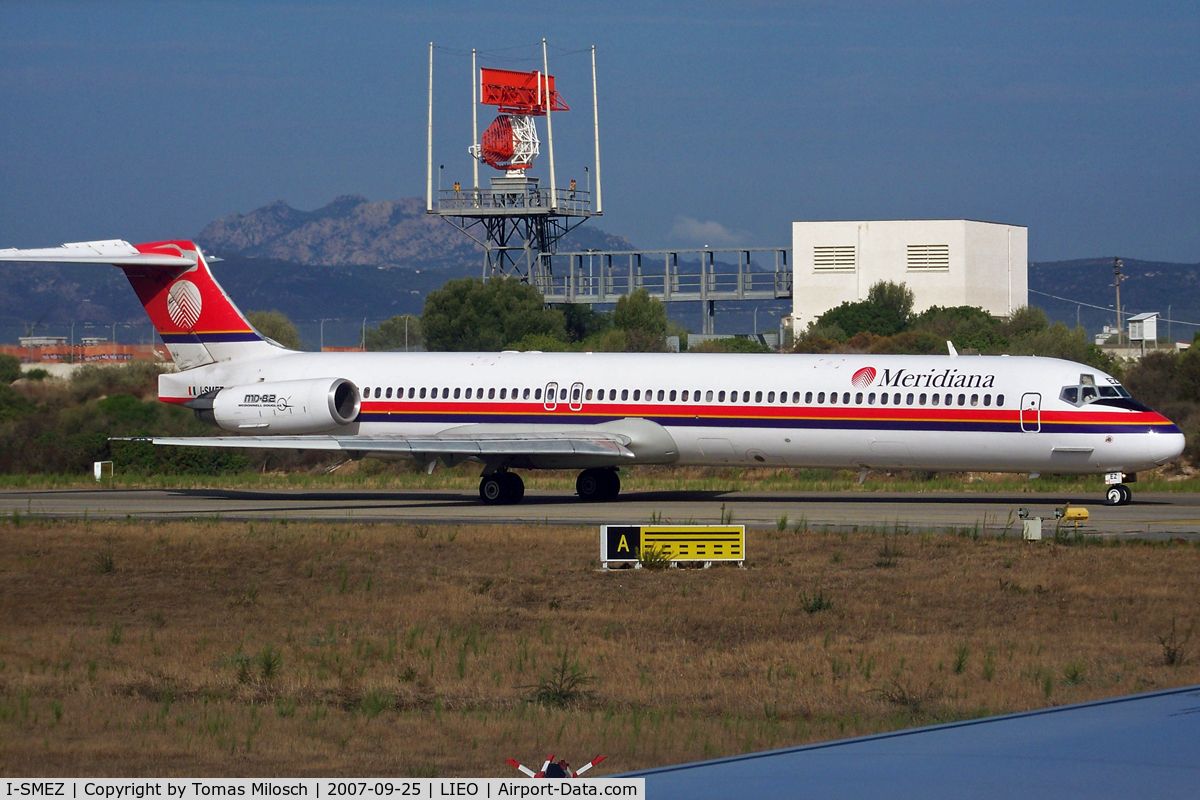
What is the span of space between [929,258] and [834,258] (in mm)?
5857

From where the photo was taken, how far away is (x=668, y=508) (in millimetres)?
27625

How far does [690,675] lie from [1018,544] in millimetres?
9602

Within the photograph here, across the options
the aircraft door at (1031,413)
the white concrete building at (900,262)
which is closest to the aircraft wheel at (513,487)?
the aircraft door at (1031,413)

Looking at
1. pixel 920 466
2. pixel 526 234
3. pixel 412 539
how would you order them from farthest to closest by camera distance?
pixel 526 234 → pixel 920 466 → pixel 412 539

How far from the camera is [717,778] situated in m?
4.82

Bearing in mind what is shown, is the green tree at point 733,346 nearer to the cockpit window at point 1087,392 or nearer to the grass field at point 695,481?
the grass field at point 695,481

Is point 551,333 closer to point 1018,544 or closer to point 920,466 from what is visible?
point 920,466

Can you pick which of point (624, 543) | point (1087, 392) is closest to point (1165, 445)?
point (1087, 392)

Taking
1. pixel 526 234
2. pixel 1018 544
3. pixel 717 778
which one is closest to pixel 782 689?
pixel 717 778

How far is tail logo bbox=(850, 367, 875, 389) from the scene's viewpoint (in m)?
27.6

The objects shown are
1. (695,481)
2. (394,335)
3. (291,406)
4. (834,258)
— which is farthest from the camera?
(394,335)

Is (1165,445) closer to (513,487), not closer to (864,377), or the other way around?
(864,377)

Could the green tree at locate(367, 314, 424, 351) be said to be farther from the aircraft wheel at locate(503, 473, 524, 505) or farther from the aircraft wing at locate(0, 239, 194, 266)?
the aircraft wheel at locate(503, 473, 524, 505)

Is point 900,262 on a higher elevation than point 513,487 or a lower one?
higher
